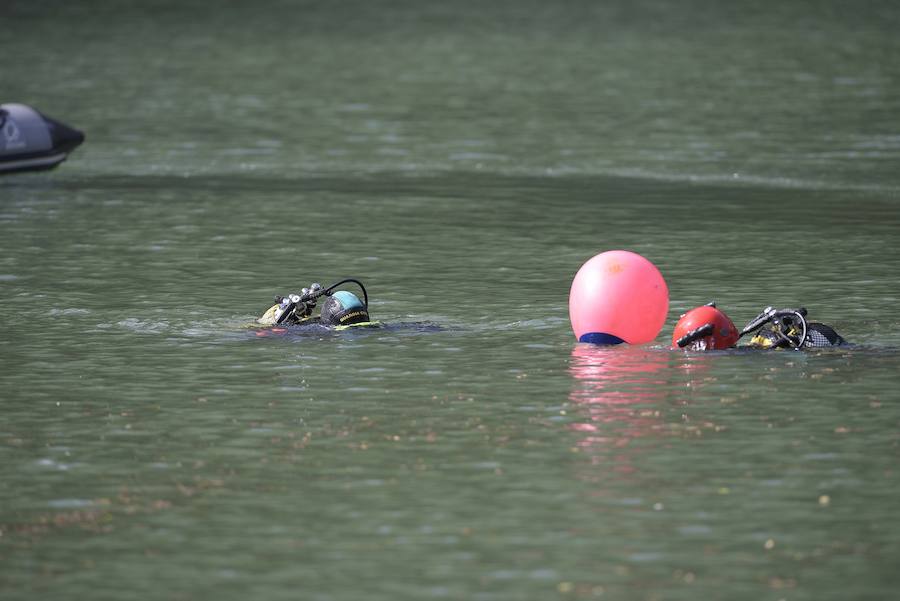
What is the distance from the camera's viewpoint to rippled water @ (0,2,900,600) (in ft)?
43.1

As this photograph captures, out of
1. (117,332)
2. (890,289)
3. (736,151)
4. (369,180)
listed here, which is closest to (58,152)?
(369,180)

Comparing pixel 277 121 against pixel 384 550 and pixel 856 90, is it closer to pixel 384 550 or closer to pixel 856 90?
pixel 856 90

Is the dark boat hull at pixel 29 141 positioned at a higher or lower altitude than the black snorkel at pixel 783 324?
lower

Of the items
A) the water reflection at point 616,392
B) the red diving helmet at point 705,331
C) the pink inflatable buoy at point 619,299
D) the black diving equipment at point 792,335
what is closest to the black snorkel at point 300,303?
the pink inflatable buoy at point 619,299

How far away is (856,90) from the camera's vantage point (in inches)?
1992

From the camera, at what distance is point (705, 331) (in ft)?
64.6

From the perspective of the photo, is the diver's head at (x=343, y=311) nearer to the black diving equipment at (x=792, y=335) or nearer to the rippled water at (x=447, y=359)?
the rippled water at (x=447, y=359)

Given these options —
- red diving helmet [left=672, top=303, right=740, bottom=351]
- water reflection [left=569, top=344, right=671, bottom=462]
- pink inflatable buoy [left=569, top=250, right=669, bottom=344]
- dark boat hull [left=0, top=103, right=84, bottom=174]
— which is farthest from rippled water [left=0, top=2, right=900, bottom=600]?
dark boat hull [left=0, top=103, right=84, bottom=174]

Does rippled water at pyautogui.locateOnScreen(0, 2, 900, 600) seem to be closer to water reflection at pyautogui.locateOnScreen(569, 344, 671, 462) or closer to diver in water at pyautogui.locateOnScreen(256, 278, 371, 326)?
water reflection at pyautogui.locateOnScreen(569, 344, 671, 462)

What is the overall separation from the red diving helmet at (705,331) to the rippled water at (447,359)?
0.16 metres

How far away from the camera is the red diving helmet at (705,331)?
64.6 ft

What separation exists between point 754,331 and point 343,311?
14.6ft

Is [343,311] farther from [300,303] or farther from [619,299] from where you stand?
[619,299]

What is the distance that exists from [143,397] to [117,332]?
3704mm
